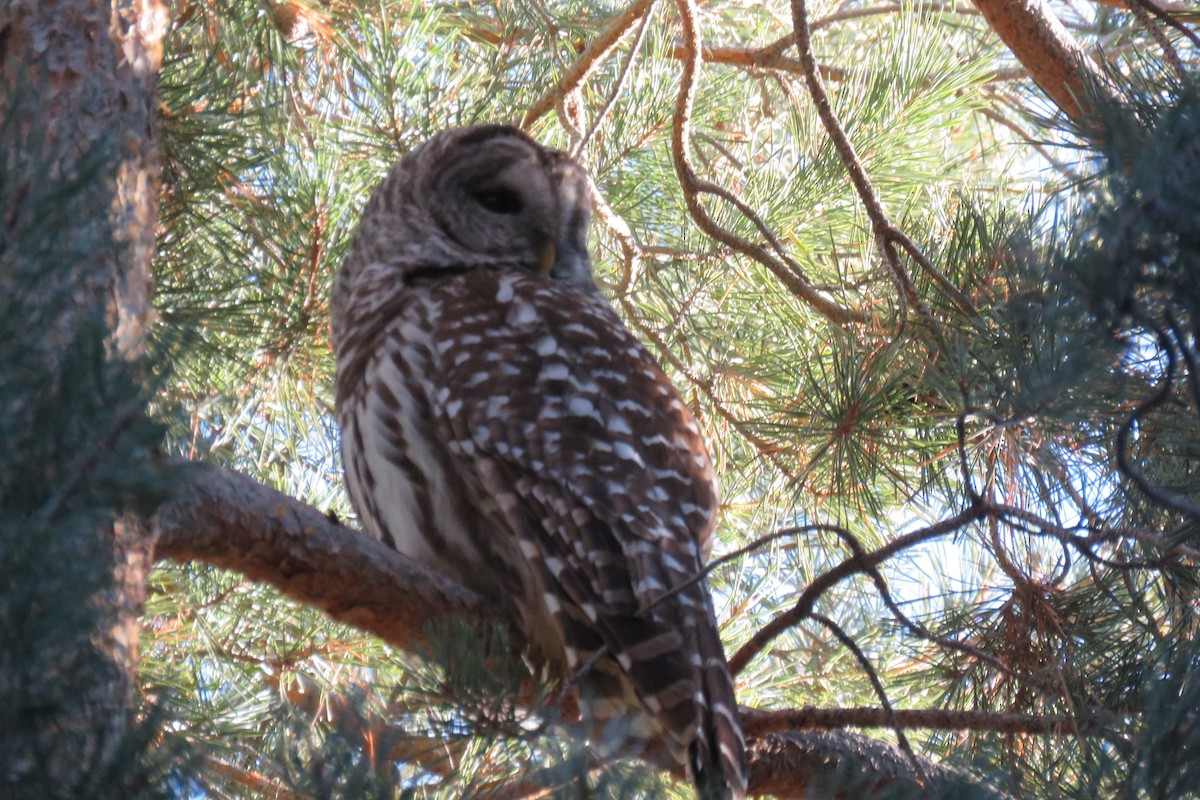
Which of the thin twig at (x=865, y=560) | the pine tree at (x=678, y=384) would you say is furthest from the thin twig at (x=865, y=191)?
the thin twig at (x=865, y=560)

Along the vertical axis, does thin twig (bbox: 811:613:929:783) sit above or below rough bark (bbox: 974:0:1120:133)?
below

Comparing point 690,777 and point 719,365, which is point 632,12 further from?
point 690,777

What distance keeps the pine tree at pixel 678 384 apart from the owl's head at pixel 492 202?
8.6 inches

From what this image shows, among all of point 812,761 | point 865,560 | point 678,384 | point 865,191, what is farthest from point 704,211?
point 865,560

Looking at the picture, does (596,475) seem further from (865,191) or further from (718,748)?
(865,191)

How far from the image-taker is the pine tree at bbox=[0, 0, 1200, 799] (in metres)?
1.02

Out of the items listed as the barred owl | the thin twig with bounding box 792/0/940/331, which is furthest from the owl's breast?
the thin twig with bounding box 792/0/940/331

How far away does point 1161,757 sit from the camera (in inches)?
56.9

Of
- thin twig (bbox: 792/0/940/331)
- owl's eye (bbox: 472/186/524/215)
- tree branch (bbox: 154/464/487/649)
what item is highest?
owl's eye (bbox: 472/186/524/215)

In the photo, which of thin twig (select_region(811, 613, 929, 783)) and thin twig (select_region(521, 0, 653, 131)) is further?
thin twig (select_region(521, 0, 653, 131))

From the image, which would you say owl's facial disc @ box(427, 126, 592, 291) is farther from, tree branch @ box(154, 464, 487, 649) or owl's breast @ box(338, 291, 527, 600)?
tree branch @ box(154, 464, 487, 649)

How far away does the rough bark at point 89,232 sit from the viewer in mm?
922

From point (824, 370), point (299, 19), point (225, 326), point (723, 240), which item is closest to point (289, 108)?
point (299, 19)

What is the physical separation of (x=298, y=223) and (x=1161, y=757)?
2461 mm
